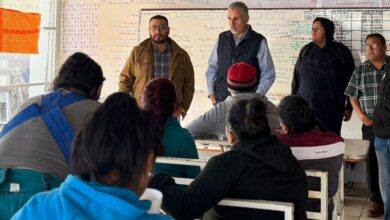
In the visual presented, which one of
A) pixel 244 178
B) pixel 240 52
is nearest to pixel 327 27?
pixel 240 52

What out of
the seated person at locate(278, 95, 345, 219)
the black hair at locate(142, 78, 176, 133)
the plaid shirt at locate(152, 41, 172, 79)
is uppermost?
the plaid shirt at locate(152, 41, 172, 79)

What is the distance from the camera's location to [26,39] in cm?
521

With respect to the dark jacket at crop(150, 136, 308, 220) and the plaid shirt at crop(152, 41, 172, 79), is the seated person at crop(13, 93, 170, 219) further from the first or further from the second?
the plaid shirt at crop(152, 41, 172, 79)

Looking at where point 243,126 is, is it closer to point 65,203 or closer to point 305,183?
point 305,183

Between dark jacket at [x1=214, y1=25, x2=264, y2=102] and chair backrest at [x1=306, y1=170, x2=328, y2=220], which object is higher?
dark jacket at [x1=214, y1=25, x2=264, y2=102]

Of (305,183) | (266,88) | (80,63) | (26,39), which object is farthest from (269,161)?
(26,39)

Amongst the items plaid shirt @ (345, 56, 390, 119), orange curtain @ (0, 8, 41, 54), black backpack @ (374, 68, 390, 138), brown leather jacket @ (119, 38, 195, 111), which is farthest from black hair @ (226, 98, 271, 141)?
orange curtain @ (0, 8, 41, 54)

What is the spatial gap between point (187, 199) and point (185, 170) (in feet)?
1.70

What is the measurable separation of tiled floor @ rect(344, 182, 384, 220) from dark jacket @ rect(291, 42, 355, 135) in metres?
0.65

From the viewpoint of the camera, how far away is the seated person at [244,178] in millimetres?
1832

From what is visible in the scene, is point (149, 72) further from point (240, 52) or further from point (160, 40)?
point (240, 52)

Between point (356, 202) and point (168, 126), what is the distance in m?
2.88

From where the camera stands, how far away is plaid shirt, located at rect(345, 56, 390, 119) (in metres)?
4.05

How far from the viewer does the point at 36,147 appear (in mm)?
1833
